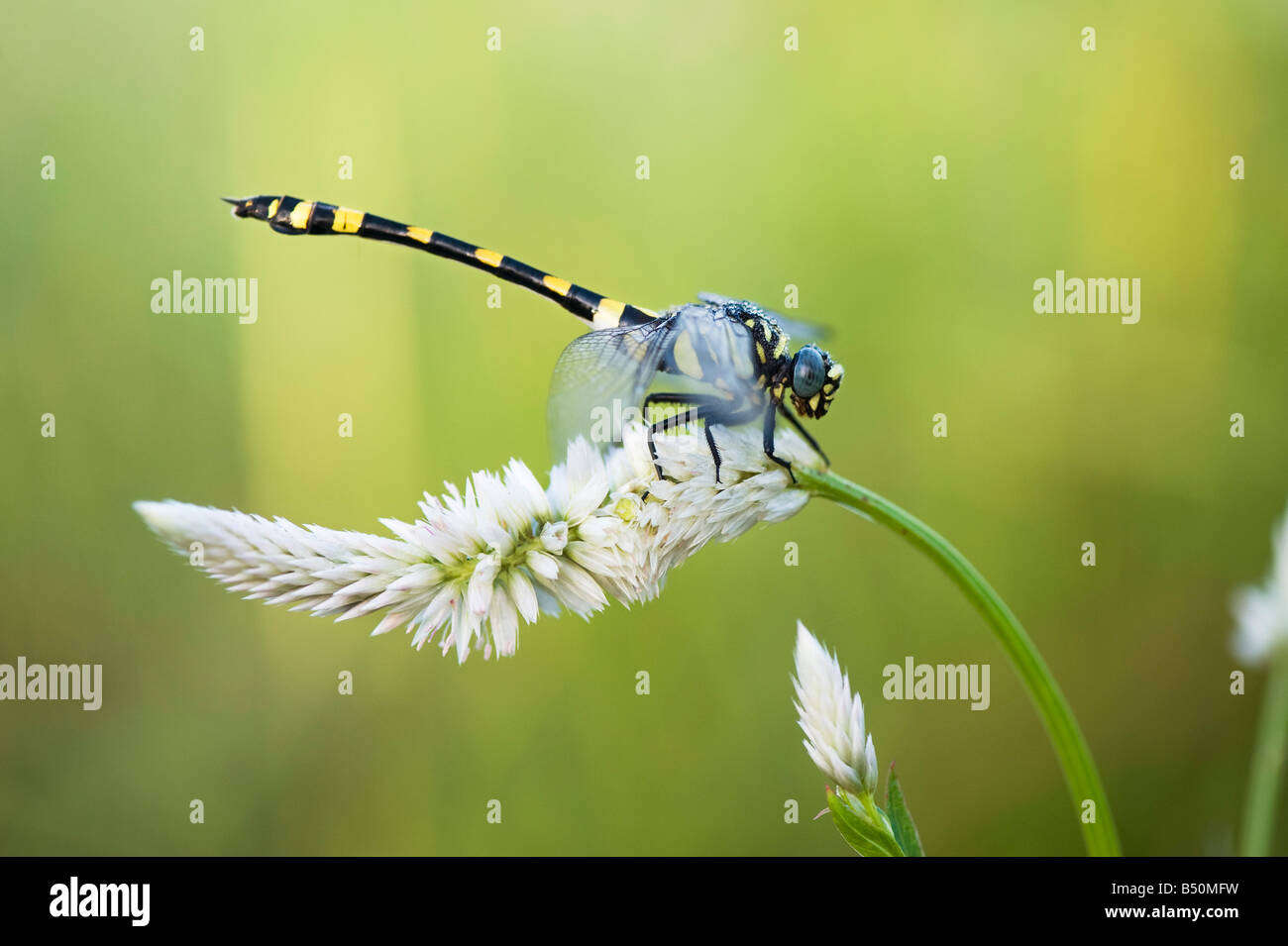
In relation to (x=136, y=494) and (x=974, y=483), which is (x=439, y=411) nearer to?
(x=136, y=494)

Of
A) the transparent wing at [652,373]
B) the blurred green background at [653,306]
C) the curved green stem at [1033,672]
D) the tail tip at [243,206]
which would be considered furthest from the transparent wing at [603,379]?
the blurred green background at [653,306]

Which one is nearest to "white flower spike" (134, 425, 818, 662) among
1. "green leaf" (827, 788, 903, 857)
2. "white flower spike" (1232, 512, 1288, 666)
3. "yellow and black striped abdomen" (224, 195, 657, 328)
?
"green leaf" (827, 788, 903, 857)

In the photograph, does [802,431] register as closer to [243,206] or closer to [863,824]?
[863,824]

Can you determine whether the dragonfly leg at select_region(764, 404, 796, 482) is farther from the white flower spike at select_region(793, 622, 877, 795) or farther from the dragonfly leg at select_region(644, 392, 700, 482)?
the white flower spike at select_region(793, 622, 877, 795)

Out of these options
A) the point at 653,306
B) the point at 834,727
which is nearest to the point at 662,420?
the point at 834,727

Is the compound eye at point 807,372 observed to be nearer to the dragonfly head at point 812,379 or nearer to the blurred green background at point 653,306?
the dragonfly head at point 812,379
